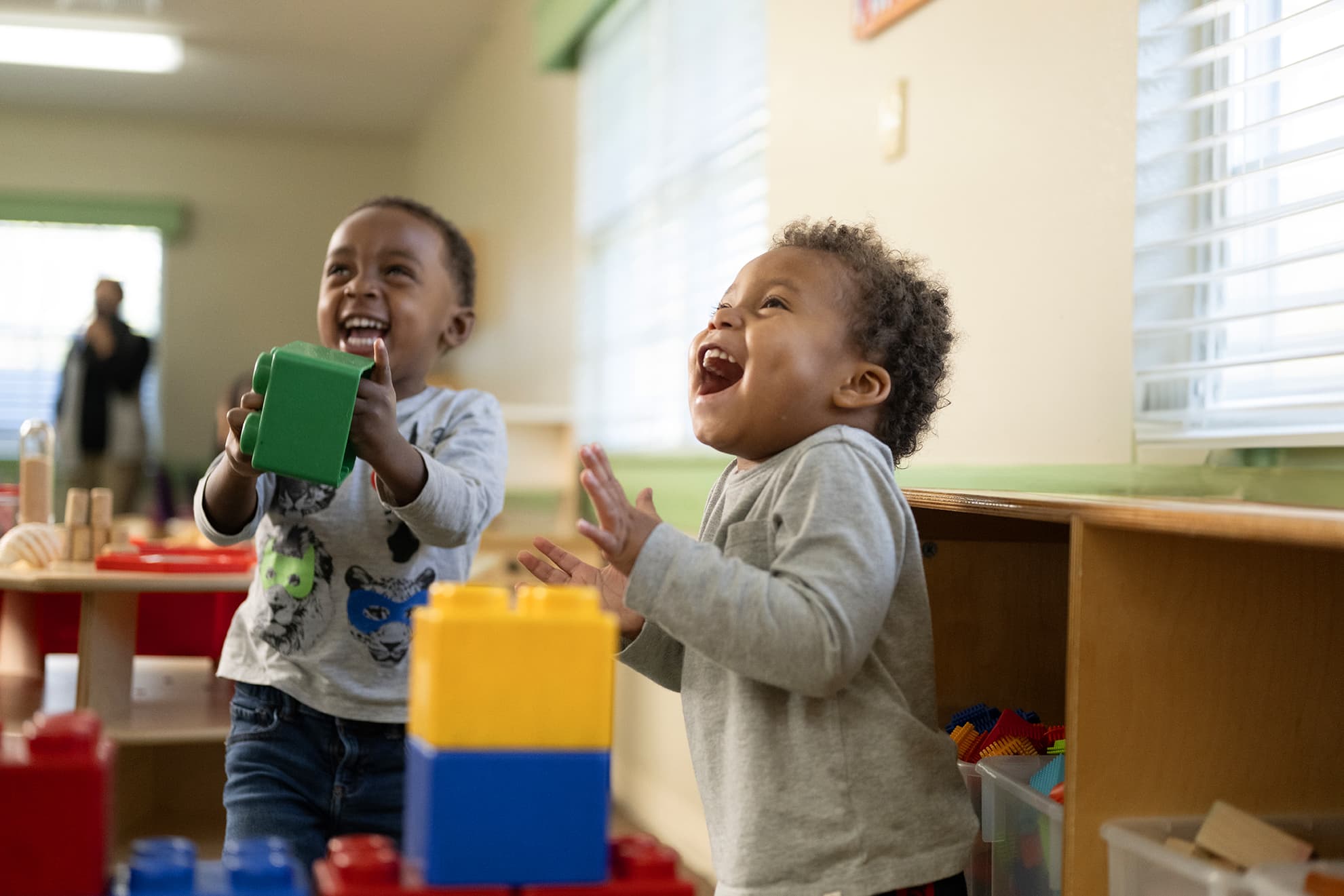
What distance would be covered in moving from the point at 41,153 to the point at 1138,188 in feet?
27.3

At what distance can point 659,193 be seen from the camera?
13.0 ft

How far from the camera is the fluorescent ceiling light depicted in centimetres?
619

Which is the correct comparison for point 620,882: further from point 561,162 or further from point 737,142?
point 561,162

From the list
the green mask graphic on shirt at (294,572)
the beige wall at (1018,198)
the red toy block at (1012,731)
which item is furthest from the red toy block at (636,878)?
the beige wall at (1018,198)

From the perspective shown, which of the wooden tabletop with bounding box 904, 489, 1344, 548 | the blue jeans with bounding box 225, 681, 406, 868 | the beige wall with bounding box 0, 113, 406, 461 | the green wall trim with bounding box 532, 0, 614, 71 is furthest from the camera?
the beige wall with bounding box 0, 113, 406, 461

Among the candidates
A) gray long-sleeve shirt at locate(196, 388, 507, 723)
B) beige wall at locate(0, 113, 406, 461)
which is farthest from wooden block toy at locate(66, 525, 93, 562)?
beige wall at locate(0, 113, 406, 461)

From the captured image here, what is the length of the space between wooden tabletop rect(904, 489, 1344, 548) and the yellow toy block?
443mm

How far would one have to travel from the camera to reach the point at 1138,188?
164 centimetres

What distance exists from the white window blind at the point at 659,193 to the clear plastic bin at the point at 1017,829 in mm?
1836

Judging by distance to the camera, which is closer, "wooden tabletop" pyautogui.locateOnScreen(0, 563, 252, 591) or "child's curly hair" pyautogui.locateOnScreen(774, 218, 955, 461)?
"child's curly hair" pyautogui.locateOnScreen(774, 218, 955, 461)

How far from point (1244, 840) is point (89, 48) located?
6.77m

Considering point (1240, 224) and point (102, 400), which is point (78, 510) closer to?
point (1240, 224)

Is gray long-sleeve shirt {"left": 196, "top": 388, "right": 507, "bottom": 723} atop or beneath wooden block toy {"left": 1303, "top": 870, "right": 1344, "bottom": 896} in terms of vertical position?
atop

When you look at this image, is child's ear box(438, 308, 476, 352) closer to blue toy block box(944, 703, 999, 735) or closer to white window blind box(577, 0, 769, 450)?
blue toy block box(944, 703, 999, 735)
